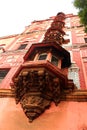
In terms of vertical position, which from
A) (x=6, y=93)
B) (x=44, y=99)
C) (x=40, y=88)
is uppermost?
(x=40, y=88)

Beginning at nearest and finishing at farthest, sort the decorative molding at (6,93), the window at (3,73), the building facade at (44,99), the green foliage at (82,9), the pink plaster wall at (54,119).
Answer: the pink plaster wall at (54,119), the building facade at (44,99), the decorative molding at (6,93), the green foliage at (82,9), the window at (3,73)

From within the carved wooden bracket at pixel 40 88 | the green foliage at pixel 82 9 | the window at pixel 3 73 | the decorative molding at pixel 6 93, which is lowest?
the window at pixel 3 73

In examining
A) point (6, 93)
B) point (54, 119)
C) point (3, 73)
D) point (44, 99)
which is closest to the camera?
point (54, 119)

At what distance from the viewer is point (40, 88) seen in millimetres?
7387

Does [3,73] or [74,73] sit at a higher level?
[74,73]

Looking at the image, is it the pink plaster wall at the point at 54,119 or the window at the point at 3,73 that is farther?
the window at the point at 3,73

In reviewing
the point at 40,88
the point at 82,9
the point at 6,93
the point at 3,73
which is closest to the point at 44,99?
the point at 40,88

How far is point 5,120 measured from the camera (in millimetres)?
7555

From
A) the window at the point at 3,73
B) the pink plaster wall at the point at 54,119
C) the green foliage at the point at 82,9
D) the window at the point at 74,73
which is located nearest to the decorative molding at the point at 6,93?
the pink plaster wall at the point at 54,119

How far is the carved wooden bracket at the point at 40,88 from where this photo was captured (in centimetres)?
726

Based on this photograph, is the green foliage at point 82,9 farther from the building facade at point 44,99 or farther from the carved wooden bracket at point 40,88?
the carved wooden bracket at point 40,88

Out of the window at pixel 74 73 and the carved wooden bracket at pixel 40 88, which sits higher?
the carved wooden bracket at pixel 40 88

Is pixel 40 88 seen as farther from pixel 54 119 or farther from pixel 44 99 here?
pixel 54 119

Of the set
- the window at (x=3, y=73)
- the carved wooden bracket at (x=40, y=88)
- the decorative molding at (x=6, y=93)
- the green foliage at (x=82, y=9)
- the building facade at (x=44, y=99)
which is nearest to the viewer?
the building facade at (x=44, y=99)
